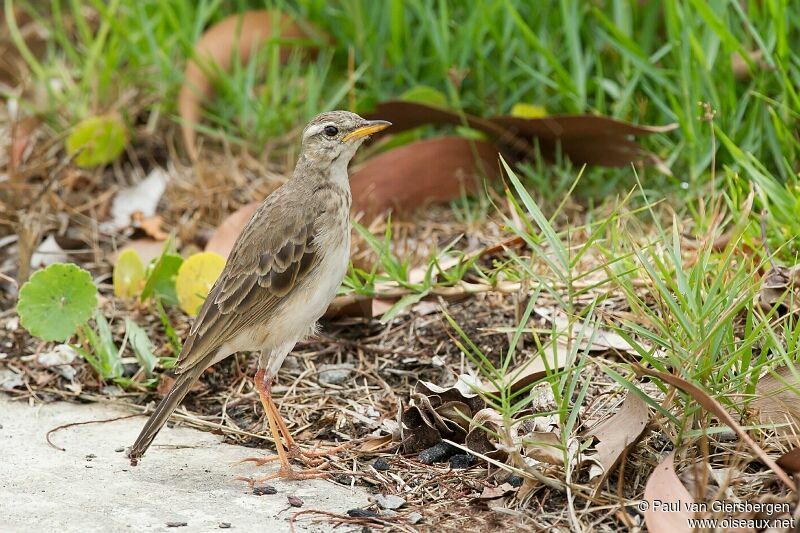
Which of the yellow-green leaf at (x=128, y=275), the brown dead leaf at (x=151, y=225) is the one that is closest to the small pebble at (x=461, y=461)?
the yellow-green leaf at (x=128, y=275)

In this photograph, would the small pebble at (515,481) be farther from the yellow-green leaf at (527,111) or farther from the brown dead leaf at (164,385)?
the yellow-green leaf at (527,111)

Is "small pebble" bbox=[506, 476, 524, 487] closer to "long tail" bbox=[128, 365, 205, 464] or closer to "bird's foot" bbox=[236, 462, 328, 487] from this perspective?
"bird's foot" bbox=[236, 462, 328, 487]

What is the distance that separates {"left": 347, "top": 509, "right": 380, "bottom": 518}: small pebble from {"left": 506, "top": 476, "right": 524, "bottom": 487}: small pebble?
52cm

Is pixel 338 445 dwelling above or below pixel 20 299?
below

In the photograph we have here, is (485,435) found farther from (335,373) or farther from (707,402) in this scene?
(335,373)

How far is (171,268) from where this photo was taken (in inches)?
223

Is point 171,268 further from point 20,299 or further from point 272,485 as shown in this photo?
point 272,485

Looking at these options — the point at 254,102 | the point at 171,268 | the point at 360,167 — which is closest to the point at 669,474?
the point at 171,268

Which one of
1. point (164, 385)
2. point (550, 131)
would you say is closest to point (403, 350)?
point (164, 385)

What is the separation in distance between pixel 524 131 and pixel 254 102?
1828 millimetres

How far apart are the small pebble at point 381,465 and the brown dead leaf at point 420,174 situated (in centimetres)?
219

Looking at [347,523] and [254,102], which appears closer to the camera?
[347,523]

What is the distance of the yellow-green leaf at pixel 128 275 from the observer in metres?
5.80

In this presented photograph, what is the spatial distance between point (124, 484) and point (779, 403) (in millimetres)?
2489
